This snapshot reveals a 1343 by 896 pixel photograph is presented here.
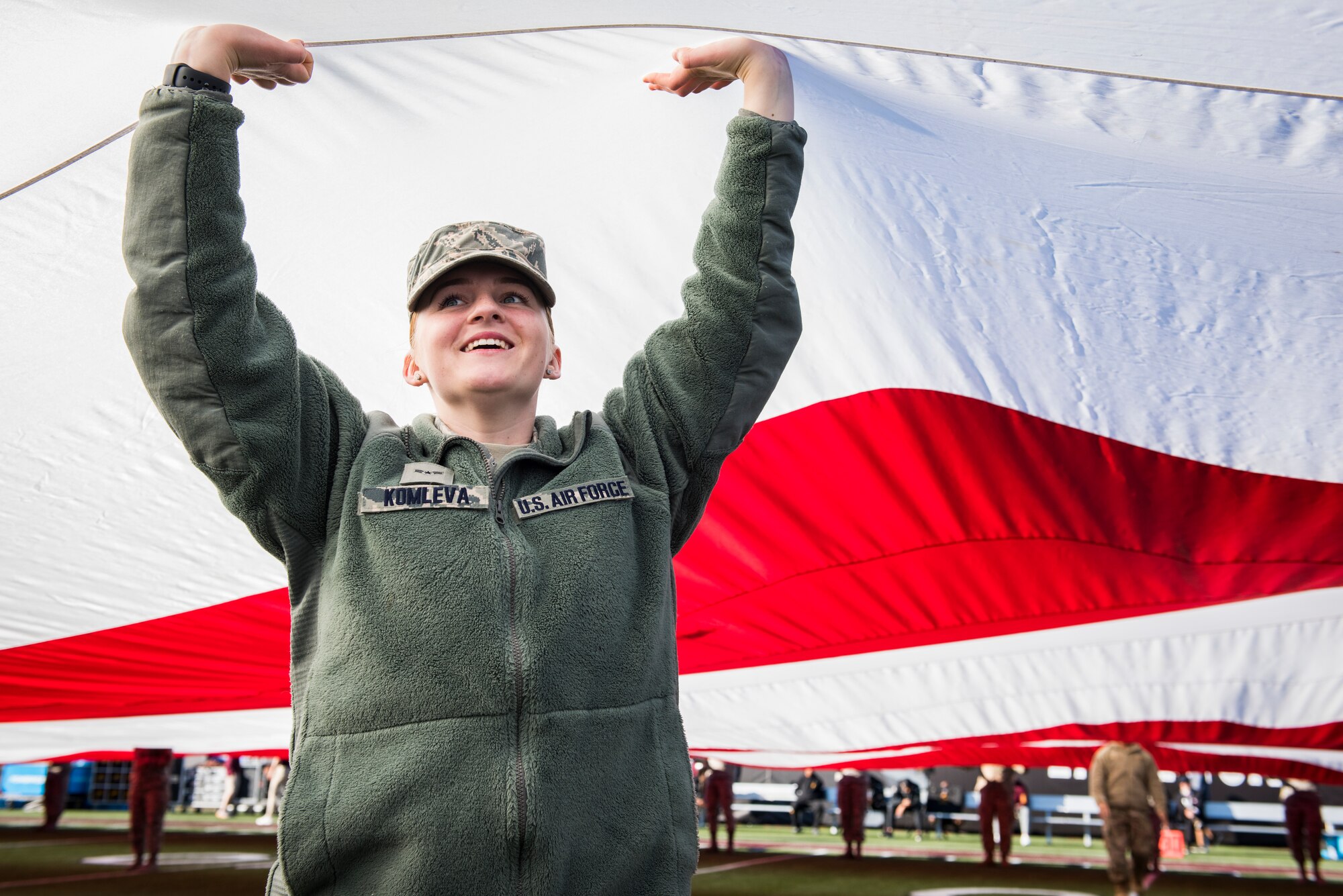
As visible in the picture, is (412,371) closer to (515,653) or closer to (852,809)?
(515,653)

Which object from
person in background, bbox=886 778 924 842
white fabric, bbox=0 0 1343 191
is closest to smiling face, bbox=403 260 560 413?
white fabric, bbox=0 0 1343 191

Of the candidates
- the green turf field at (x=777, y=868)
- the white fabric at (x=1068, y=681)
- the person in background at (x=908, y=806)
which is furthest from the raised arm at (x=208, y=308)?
the person in background at (x=908, y=806)

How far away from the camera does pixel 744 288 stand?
3.98ft

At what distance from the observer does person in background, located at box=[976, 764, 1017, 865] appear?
9.87 metres

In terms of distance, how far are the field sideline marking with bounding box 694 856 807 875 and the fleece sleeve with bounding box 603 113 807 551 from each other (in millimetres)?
7440

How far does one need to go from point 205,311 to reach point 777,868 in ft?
29.1

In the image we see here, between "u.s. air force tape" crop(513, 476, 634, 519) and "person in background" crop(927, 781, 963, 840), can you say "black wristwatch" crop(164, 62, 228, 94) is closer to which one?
"u.s. air force tape" crop(513, 476, 634, 519)

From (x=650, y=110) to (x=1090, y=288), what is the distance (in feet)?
3.15

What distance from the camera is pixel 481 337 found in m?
1.19

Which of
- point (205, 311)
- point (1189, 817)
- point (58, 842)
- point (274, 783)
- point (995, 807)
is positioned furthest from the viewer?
point (274, 783)

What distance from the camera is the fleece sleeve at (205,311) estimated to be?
1.00m

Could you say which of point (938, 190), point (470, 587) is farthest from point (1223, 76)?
point (470, 587)

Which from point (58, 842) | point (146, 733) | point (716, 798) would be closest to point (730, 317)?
point (146, 733)

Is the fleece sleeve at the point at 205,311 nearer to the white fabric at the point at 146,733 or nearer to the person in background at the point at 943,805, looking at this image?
the white fabric at the point at 146,733
